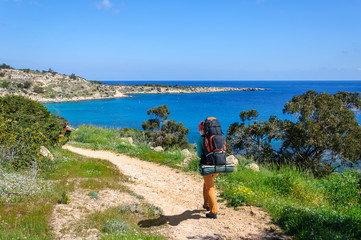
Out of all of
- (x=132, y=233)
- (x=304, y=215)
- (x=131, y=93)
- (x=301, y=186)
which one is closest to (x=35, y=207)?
(x=132, y=233)

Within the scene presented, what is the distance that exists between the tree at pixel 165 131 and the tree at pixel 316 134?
9099 millimetres

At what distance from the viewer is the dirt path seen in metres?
4.74

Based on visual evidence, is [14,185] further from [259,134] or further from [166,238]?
[259,134]

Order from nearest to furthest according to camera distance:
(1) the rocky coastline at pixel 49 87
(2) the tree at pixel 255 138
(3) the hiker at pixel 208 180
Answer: (3) the hiker at pixel 208 180 → (2) the tree at pixel 255 138 → (1) the rocky coastline at pixel 49 87

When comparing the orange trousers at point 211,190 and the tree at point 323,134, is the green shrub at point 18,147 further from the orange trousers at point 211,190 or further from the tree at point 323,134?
the tree at point 323,134

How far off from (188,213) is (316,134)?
1194 cm

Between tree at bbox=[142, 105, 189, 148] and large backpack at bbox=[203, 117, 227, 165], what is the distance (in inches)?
774

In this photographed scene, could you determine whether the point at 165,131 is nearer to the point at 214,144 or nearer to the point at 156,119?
the point at 156,119

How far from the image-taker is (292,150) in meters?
17.3

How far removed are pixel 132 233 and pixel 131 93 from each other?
485 feet

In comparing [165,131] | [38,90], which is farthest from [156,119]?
[38,90]

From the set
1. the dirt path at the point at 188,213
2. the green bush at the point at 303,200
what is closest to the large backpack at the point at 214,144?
the dirt path at the point at 188,213

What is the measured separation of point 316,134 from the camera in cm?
1477

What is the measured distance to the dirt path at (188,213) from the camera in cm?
474
